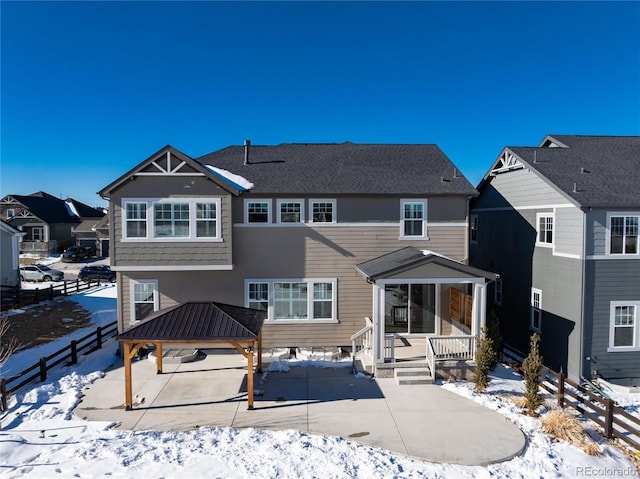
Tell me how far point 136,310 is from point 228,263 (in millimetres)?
3862

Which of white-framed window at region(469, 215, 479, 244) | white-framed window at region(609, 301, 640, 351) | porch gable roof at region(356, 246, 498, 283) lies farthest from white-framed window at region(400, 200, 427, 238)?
white-framed window at region(469, 215, 479, 244)

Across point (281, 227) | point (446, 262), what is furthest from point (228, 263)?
point (446, 262)

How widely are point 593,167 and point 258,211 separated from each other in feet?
40.3

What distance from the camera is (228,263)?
13.3 meters

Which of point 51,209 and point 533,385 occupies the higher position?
point 51,209

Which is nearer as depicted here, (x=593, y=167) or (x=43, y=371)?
(x=43, y=371)

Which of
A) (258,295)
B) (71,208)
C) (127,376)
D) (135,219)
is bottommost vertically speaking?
(127,376)

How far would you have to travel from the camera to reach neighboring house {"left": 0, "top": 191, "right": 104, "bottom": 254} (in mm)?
43781

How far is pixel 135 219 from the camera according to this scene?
43.3 feet

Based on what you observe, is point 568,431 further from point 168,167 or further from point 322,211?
point 168,167

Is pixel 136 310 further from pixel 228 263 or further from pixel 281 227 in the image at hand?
pixel 281 227

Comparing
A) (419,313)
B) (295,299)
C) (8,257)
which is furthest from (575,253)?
(8,257)

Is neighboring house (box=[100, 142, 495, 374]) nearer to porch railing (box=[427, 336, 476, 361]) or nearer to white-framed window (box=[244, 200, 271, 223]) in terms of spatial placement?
white-framed window (box=[244, 200, 271, 223])

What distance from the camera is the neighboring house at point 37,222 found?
144 ft
